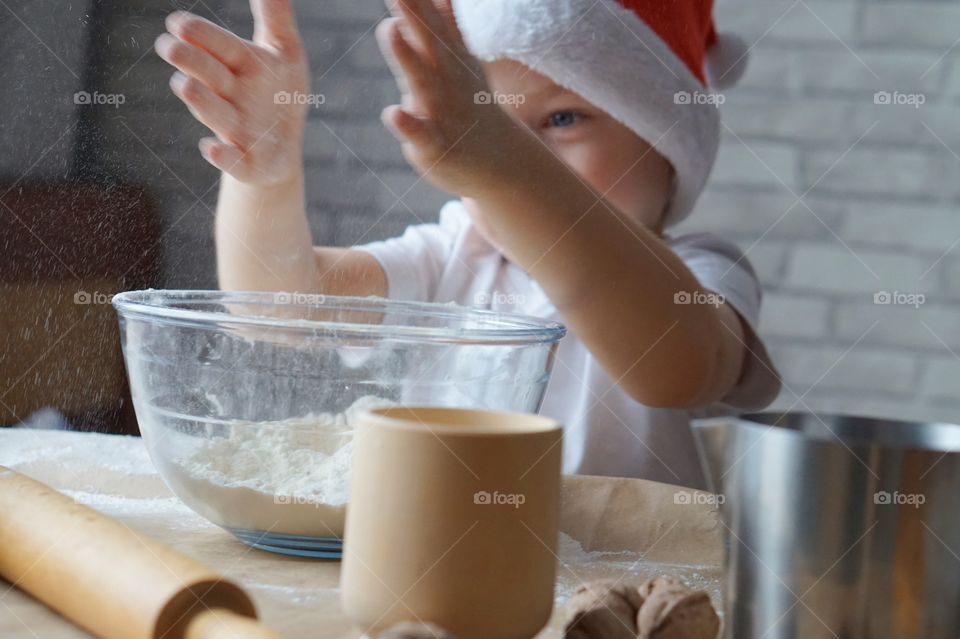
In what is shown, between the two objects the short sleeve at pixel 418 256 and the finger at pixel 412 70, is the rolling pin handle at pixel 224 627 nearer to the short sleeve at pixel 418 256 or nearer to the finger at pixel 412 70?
the finger at pixel 412 70

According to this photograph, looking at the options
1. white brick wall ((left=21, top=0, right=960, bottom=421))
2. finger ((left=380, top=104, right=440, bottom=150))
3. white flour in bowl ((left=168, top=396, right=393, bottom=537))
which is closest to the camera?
white flour in bowl ((left=168, top=396, right=393, bottom=537))

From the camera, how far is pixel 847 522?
0.35 metres

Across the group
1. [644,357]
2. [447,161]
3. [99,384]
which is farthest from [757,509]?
[99,384]

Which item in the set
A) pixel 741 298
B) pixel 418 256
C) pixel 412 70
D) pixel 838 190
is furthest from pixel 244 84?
pixel 838 190

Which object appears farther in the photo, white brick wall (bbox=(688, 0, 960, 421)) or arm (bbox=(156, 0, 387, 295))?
white brick wall (bbox=(688, 0, 960, 421))

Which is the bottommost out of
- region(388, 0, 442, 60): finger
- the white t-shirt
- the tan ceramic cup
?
the tan ceramic cup

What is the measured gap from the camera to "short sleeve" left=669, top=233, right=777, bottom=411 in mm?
991

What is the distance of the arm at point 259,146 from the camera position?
27.0 inches

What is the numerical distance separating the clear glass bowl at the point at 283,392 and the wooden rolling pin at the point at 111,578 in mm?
81

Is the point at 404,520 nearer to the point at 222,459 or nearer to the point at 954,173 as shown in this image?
the point at 222,459

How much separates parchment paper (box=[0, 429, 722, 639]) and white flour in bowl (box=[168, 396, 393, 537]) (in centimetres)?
2

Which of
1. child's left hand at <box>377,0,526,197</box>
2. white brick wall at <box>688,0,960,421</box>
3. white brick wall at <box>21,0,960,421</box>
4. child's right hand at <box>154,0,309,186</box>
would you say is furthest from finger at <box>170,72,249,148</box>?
white brick wall at <box>688,0,960,421</box>

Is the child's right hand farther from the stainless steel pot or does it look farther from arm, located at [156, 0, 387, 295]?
the stainless steel pot

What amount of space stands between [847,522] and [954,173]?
1.35 m
